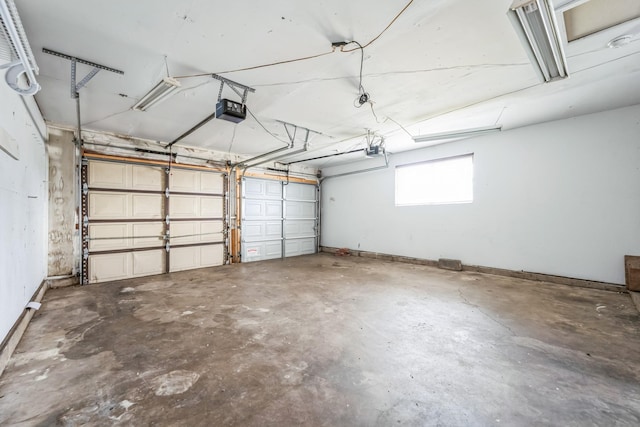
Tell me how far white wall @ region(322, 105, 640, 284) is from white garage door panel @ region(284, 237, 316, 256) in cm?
284

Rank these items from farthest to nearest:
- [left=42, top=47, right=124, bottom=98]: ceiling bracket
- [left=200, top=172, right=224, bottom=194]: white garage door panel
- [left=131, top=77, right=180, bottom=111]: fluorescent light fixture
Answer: [left=200, top=172, right=224, bottom=194]: white garage door panel → [left=131, top=77, right=180, bottom=111]: fluorescent light fixture → [left=42, top=47, right=124, bottom=98]: ceiling bracket

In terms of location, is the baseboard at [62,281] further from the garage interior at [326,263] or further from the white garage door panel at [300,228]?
the white garage door panel at [300,228]

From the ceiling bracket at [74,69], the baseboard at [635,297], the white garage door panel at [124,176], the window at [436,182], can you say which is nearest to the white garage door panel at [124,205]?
the white garage door panel at [124,176]

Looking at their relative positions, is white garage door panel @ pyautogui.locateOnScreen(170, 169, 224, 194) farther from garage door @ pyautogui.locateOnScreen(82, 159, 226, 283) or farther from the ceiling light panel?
the ceiling light panel

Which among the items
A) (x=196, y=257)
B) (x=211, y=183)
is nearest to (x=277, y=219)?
(x=211, y=183)

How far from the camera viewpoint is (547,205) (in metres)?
4.17

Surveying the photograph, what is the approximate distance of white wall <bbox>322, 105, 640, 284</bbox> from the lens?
143 inches

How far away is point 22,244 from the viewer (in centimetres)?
253

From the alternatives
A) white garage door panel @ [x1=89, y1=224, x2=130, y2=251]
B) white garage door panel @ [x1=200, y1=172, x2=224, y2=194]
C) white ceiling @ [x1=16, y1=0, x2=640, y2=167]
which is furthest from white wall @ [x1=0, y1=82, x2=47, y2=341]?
white garage door panel @ [x1=200, y1=172, x2=224, y2=194]

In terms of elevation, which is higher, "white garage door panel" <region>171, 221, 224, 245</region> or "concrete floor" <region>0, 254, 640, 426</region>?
"white garage door panel" <region>171, 221, 224, 245</region>

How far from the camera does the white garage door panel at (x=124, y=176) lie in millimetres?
4340

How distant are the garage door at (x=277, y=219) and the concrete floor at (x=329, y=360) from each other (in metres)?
2.84

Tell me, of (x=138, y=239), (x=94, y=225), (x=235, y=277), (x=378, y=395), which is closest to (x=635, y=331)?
(x=378, y=395)

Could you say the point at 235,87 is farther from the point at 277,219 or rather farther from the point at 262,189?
the point at 277,219
